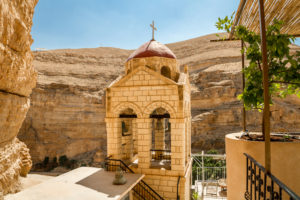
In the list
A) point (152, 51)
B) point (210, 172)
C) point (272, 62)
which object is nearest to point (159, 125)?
point (152, 51)

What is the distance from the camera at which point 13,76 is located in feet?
28.8

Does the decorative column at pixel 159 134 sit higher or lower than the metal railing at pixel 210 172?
higher

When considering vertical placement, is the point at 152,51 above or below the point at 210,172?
above

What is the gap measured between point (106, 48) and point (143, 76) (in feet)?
206

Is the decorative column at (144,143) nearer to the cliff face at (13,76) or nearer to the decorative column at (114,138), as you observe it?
the decorative column at (114,138)

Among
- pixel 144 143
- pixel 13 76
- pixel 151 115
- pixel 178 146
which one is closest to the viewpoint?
pixel 178 146

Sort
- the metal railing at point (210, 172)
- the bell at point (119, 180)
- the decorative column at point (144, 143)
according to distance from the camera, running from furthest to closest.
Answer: the metal railing at point (210, 172)
the decorative column at point (144, 143)
the bell at point (119, 180)

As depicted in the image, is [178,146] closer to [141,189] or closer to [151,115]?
[151,115]

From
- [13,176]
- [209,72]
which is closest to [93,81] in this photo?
[209,72]

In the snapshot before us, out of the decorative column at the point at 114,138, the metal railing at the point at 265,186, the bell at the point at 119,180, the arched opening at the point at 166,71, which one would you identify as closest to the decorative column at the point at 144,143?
the decorative column at the point at 114,138

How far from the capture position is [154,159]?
9797mm

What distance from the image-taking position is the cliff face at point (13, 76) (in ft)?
23.4

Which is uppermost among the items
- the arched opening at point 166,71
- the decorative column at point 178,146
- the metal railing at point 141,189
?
the arched opening at point 166,71

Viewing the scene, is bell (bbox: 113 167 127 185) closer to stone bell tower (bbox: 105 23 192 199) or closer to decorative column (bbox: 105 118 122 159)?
stone bell tower (bbox: 105 23 192 199)
